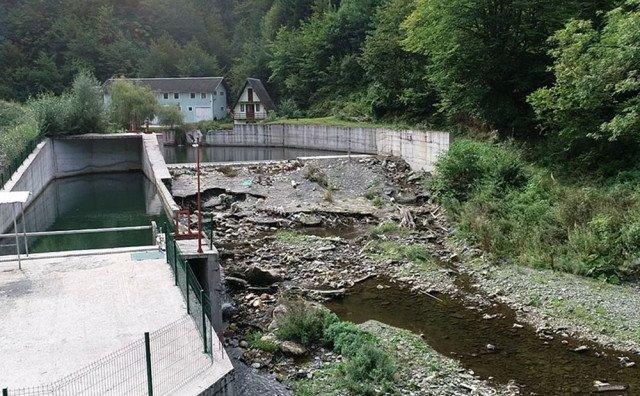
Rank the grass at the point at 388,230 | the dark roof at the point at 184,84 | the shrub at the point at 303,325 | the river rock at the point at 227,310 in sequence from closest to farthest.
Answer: the shrub at the point at 303,325
the river rock at the point at 227,310
the grass at the point at 388,230
the dark roof at the point at 184,84

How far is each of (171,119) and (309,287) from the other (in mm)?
41566

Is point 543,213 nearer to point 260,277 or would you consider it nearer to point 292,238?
point 292,238

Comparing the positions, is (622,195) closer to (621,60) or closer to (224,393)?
(621,60)

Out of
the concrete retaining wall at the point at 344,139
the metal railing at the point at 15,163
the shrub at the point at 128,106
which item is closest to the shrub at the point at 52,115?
the metal railing at the point at 15,163

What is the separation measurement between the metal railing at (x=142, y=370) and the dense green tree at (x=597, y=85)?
1309cm

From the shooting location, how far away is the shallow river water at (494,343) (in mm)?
10750

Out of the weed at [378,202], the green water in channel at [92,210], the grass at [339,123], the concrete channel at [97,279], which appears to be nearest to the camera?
the concrete channel at [97,279]

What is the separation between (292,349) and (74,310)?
14.5ft

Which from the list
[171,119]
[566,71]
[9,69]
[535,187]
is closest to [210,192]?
[535,187]

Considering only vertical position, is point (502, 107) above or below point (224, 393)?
above

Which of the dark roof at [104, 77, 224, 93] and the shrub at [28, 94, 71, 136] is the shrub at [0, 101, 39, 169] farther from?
the dark roof at [104, 77, 224, 93]

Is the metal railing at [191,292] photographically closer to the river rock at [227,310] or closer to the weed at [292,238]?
the river rock at [227,310]

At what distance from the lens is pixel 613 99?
1766 cm

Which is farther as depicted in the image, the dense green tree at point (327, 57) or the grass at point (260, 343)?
the dense green tree at point (327, 57)
